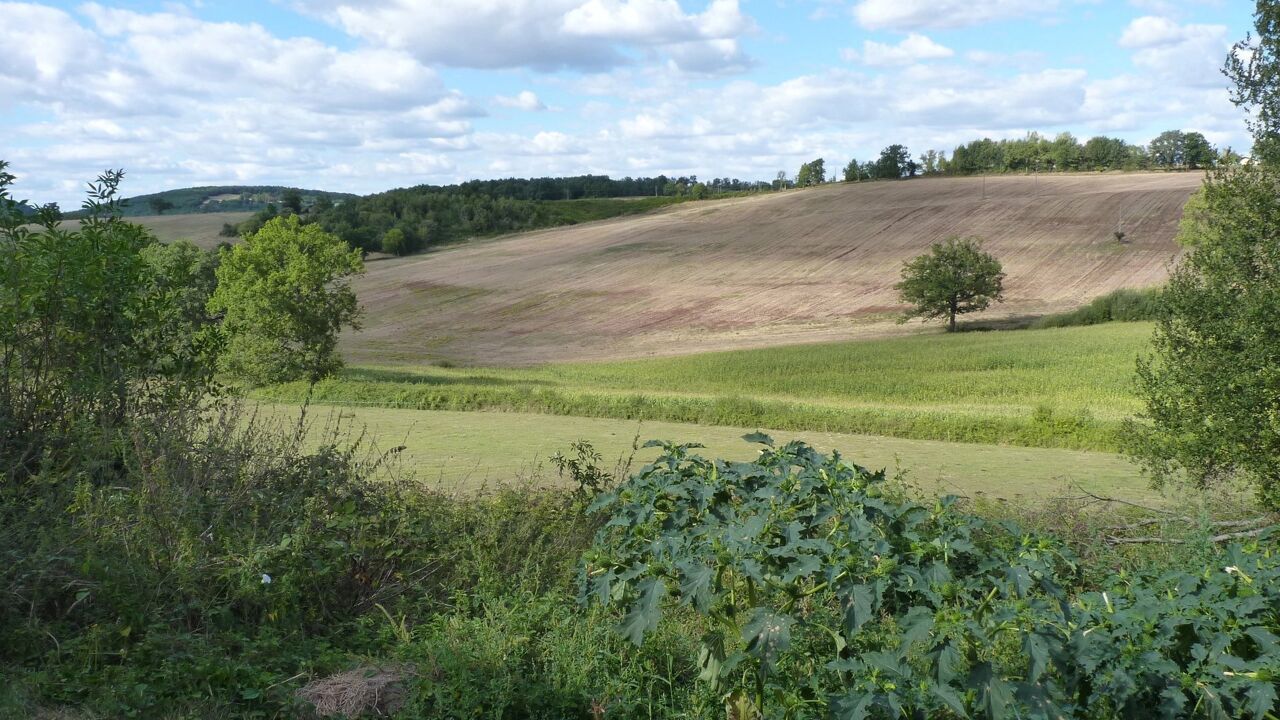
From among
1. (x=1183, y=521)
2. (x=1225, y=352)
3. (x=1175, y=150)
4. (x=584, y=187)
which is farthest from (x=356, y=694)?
(x=584, y=187)

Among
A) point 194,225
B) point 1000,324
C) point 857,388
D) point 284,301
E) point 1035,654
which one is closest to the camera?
point 1035,654

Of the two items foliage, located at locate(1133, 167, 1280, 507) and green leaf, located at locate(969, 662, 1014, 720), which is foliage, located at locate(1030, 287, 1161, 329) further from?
green leaf, located at locate(969, 662, 1014, 720)

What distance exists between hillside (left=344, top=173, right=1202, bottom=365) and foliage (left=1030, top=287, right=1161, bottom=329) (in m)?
2.31

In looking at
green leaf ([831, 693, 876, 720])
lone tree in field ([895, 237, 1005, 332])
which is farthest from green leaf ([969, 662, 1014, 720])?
lone tree in field ([895, 237, 1005, 332])

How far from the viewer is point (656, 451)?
13.7m

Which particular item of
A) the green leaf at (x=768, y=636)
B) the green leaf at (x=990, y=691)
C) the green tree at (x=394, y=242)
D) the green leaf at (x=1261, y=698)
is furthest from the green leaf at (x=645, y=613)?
the green tree at (x=394, y=242)

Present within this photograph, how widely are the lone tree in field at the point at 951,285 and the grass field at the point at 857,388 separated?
5.48m

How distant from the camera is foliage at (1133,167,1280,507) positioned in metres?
9.98

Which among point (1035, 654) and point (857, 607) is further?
point (857, 607)

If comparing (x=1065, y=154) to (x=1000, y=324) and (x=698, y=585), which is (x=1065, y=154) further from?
(x=698, y=585)

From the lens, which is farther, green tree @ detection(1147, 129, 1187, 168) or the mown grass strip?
green tree @ detection(1147, 129, 1187, 168)

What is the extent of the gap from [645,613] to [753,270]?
55204 mm

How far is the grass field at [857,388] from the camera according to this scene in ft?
60.1

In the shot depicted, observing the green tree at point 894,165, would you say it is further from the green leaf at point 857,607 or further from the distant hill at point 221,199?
the green leaf at point 857,607
